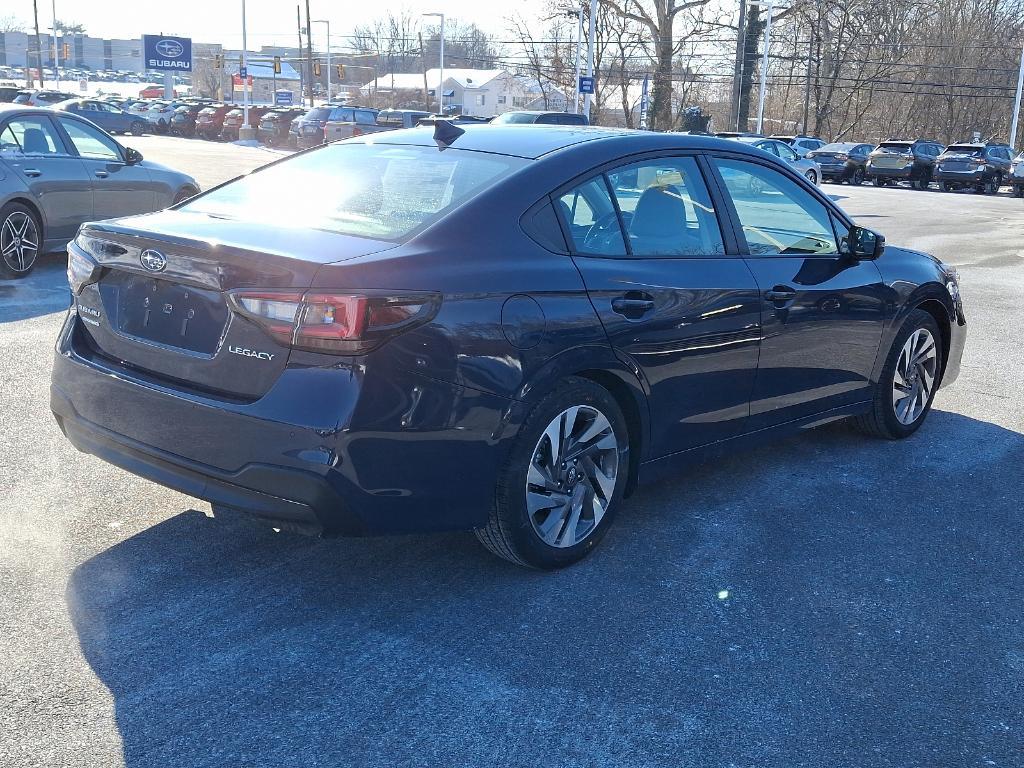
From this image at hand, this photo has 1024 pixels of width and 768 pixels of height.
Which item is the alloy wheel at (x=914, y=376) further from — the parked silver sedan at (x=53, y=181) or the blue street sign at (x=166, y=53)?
the blue street sign at (x=166, y=53)

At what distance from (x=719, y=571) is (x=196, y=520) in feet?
6.90

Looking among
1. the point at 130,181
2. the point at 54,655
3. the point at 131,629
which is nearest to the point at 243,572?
the point at 131,629

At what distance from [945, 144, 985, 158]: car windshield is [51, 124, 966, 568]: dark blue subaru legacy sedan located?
36787mm

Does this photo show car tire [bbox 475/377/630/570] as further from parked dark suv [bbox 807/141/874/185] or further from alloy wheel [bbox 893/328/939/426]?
parked dark suv [bbox 807/141/874/185]

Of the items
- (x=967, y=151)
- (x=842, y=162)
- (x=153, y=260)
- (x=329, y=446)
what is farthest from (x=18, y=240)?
(x=967, y=151)

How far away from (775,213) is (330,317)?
8.65ft

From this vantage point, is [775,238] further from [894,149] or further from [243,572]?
[894,149]

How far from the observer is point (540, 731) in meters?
3.05

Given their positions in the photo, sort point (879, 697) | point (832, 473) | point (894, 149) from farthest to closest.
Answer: point (894, 149)
point (832, 473)
point (879, 697)

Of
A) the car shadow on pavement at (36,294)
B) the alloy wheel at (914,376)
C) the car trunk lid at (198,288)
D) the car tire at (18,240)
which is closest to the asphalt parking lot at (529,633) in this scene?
the alloy wheel at (914,376)

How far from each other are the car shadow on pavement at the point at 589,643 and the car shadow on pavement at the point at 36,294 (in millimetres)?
4903

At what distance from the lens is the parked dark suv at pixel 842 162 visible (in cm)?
4050

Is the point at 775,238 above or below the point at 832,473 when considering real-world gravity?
above

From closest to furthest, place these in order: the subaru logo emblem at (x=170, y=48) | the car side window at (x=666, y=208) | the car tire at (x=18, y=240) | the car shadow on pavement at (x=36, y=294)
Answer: the car side window at (x=666, y=208) → the car shadow on pavement at (x=36, y=294) → the car tire at (x=18, y=240) → the subaru logo emblem at (x=170, y=48)
